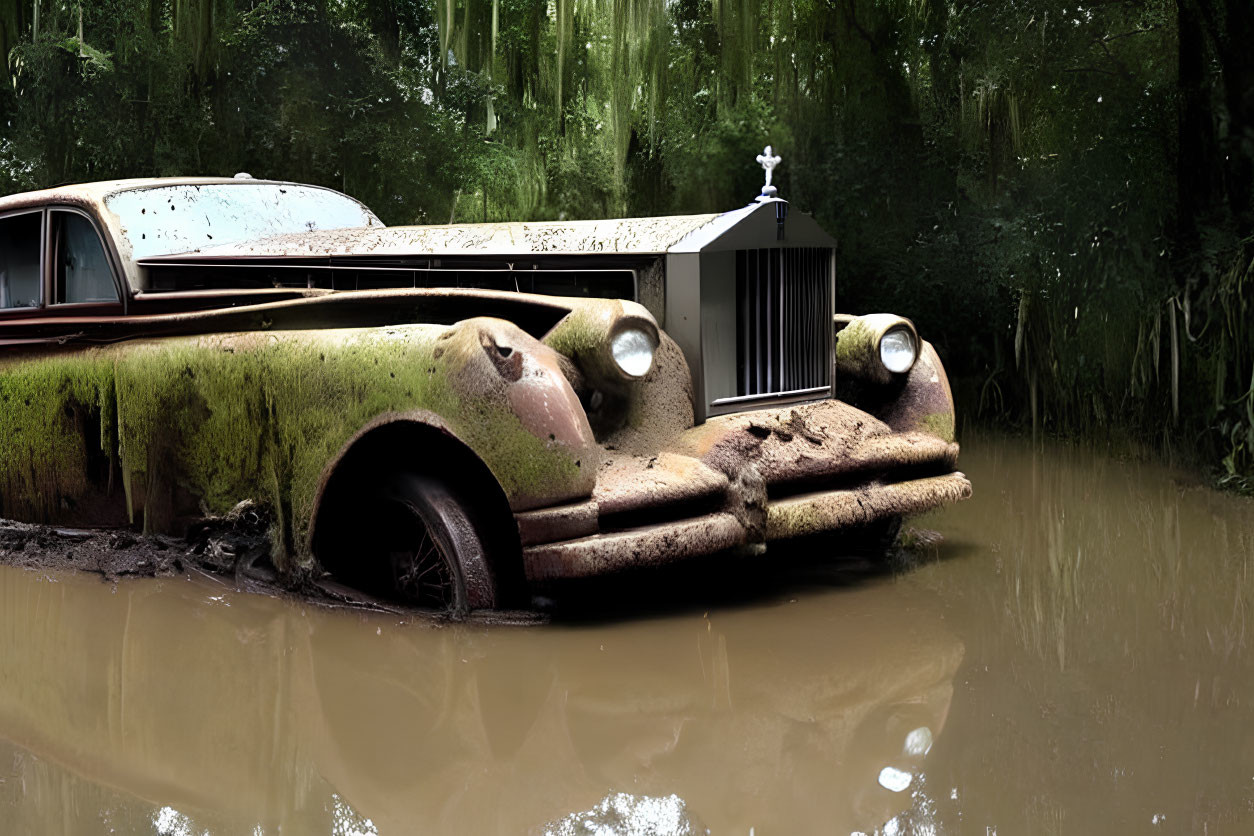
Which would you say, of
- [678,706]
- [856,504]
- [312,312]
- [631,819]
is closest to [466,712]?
[678,706]

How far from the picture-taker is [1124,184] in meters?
8.86

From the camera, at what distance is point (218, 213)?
6.31 m

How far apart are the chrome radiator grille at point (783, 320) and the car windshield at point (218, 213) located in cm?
259

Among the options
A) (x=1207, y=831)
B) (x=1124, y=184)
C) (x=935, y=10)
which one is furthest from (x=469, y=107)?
(x=1207, y=831)

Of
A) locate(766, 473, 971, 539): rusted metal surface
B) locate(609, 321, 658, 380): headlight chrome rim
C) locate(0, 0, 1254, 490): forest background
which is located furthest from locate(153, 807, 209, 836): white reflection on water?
locate(0, 0, 1254, 490): forest background

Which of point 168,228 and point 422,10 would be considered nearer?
point 168,228

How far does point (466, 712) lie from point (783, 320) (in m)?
2.35

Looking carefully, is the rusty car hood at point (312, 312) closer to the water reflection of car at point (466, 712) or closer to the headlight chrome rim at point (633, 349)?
the headlight chrome rim at point (633, 349)

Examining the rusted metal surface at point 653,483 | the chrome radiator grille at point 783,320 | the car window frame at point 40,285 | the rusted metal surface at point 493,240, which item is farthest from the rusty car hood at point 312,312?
the chrome radiator grille at point 783,320

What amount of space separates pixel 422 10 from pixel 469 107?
4.07 feet

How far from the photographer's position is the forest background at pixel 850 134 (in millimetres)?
8148

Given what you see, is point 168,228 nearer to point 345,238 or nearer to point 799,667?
point 345,238

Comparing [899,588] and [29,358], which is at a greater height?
[29,358]

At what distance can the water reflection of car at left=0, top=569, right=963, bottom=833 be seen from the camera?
309cm
